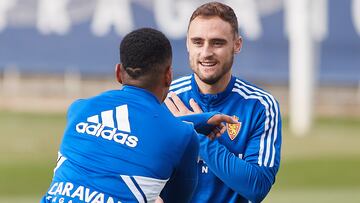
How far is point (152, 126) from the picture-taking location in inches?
209

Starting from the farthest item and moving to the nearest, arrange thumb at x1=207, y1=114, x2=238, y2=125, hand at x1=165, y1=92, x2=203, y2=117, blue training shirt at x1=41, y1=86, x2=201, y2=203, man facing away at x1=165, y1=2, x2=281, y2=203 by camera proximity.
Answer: man facing away at x1=165, y1=2, x2=281, y2=203, hand at x1=165, y1=92, x2=203, y2=117, thumb at x1=207, y1=114, x2=238, y2=125, blue training shirt at x1=41, y1=86, x2=201, y2=203

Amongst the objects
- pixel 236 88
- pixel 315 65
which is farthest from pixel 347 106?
pixel 236 88

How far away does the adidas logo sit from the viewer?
523 centimetres

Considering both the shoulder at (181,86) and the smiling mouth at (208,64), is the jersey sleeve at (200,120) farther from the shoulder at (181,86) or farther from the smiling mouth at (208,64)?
the shoulder at (181,86)

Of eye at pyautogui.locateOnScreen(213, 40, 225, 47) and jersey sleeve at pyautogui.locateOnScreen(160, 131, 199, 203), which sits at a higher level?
eye at pyautogui.locateOnScreen(213, 40, 225, 47)

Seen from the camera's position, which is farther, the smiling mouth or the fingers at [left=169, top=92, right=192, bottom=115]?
the smiling mouth

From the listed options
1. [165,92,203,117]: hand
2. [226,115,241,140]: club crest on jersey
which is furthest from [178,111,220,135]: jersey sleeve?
[226,115,241,140]: club crest on jersey

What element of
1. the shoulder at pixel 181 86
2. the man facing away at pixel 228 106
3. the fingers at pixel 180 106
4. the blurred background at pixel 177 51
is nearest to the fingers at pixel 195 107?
the man facing away at pixel 228 106

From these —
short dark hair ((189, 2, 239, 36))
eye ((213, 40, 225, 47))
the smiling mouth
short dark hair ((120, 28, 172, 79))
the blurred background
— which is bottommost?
short dark hair ((120, 28, 172, 79))

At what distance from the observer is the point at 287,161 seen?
19.3 metres

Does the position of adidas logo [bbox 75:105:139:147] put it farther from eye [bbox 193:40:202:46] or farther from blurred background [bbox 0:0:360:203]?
blurred background [bbox 0:0:360:203]

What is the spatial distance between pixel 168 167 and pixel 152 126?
0.72 feet

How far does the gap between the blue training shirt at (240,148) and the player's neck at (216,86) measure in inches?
1.1

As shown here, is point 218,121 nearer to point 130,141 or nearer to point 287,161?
point 130,141
